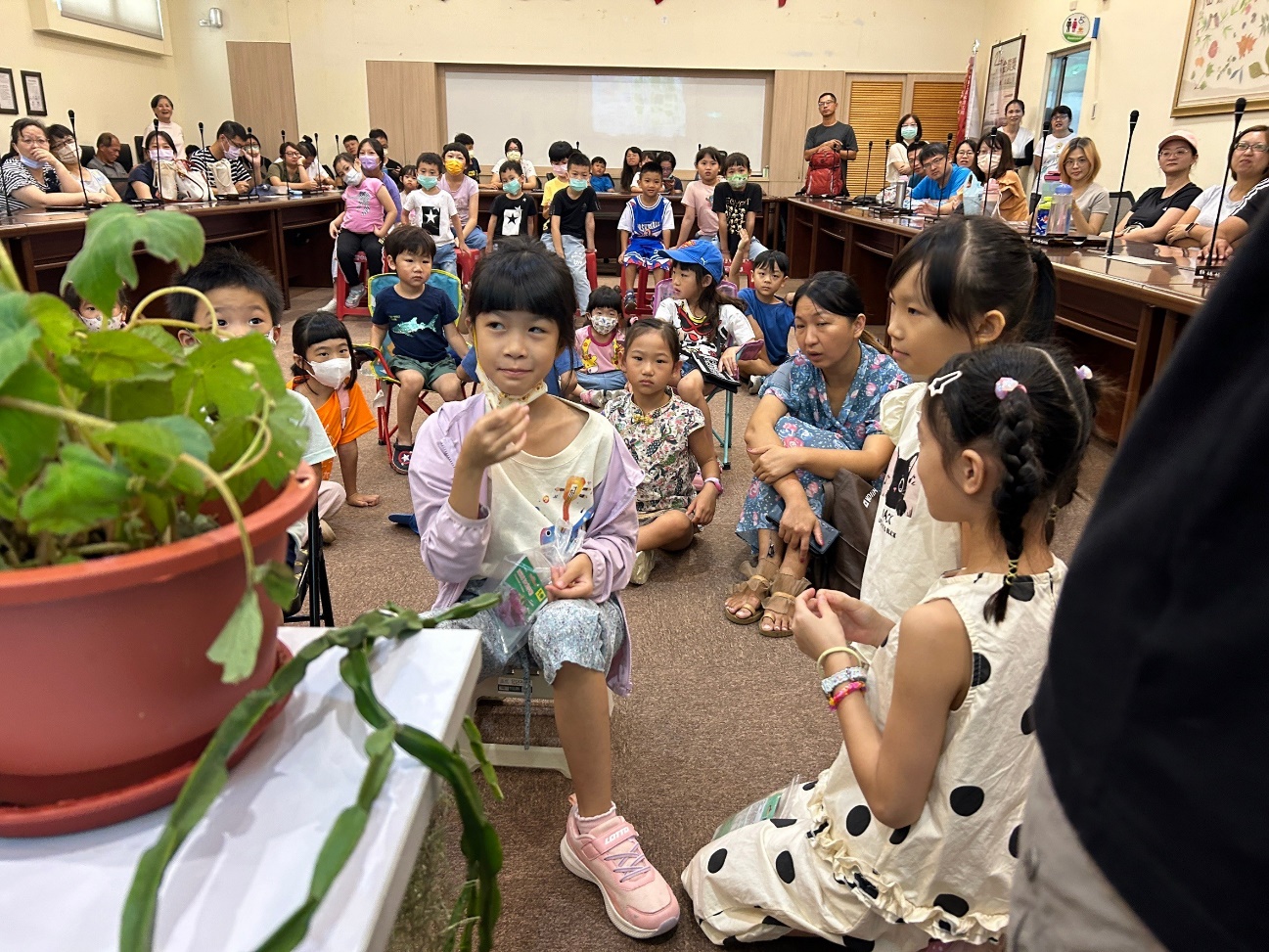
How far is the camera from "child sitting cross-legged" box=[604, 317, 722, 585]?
104 inches

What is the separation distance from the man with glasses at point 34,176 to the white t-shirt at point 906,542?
4.58 meters

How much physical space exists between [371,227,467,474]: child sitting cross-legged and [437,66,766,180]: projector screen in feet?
23.3

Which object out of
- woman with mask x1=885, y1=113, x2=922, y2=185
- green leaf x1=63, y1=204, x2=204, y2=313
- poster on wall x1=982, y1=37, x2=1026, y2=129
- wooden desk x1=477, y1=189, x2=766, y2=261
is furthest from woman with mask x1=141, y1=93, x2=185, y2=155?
green leaf x1=63, y1=204, x2=204, y2=313

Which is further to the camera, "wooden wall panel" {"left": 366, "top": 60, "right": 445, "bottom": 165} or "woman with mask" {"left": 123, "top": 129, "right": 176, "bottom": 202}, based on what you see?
"wooden wall panel" {"left": 366, "top": 60, "right": 445, "bottom": 165}

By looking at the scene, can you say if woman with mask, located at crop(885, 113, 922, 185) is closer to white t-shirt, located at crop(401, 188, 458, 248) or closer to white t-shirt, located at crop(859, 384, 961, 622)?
white t-shirt, located at crop(401, 188, 458, 248)

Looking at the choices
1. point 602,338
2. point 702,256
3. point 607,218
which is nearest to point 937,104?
point 607,218

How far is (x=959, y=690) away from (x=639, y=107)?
33.2 feet

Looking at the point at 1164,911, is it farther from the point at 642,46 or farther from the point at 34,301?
the point at 642,46

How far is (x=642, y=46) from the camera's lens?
980cm

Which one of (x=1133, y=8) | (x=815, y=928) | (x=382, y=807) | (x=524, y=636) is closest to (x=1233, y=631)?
(x=382, y=807)

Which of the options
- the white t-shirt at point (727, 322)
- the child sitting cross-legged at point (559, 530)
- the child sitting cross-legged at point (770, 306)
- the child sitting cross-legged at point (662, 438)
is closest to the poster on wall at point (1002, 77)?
the child sitting cross-legged at point (770, 306)

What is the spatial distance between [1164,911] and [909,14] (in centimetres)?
1098

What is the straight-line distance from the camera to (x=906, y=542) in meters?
1.41

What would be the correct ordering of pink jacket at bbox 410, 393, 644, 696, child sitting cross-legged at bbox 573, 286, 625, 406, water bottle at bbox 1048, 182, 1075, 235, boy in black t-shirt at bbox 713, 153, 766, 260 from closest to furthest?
pink jacket at bbox 410, 393, 644, 696 → child sitting cross-legged at bbox 573, 286, 625, 406 → water bottle at bbox 1048, 182, 1075, 235 → boy in black t-shirt at bbox 713, 153, 766, 260
